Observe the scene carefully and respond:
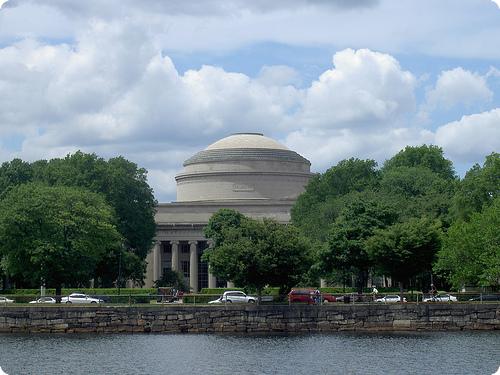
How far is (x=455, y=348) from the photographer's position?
61.9m

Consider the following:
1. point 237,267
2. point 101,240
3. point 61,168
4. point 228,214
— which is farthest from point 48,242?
point 228,214

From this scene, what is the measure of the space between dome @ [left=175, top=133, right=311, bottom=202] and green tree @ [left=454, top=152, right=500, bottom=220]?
2296 inches

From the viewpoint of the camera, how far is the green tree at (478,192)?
102 metres

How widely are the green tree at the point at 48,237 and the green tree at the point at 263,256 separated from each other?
442 inches

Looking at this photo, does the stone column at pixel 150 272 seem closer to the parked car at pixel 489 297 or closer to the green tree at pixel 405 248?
the green tree at pixel 405 248

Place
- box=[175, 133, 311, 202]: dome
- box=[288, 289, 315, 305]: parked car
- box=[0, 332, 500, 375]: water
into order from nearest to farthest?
box=[0, 332, 500, 375]: water
box=[288, 289, 315, 305]: parked car
box=[175, 133, 311, 202]: dome

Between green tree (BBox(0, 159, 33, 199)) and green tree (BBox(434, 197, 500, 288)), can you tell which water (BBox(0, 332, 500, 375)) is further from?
green tree (BBox(0, 159, 33, 199))

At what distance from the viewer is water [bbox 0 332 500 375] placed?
53.8 meters

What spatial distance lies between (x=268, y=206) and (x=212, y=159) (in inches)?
621

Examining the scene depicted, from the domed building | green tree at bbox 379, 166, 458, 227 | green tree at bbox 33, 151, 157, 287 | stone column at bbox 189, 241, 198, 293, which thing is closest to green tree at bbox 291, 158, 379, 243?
green tree at bbox 379, 166, 458, 227

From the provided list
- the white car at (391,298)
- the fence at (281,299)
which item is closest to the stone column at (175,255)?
the fence at (281,299)

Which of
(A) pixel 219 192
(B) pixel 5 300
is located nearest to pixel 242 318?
(B) pixel 5 300

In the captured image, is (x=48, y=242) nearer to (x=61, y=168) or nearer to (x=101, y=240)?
(x=101, y=240)

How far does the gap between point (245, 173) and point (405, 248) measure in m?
72.9
